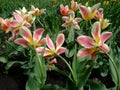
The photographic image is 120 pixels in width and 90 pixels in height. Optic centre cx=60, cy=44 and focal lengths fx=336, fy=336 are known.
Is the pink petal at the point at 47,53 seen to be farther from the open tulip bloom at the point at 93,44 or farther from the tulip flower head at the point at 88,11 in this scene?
the tulip flower head at the point at 88,11

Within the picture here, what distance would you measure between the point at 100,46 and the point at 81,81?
0.26 metres

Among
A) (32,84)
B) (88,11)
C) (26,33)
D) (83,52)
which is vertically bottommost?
(32,84)

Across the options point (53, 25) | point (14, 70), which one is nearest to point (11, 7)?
point (53, 25)

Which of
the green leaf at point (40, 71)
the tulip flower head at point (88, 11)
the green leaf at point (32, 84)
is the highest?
the tulip flower head at point (88, 11)

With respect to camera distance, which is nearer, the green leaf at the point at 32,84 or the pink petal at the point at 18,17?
the green leaf at the point at 32,84

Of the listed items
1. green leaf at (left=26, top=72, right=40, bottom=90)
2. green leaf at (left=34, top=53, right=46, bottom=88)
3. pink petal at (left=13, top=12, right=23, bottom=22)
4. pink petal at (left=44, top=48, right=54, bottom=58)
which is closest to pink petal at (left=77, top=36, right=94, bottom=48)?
pink petal at (left=44, top=48, right=54, bottom=58)

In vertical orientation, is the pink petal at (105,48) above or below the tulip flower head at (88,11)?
below

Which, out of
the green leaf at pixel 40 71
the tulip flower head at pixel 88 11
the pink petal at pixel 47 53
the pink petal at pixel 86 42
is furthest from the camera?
the tulip flower head at pixel 88 11

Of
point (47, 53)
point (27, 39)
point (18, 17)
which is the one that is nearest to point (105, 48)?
point (47, 53)

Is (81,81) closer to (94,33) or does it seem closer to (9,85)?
(94,33)

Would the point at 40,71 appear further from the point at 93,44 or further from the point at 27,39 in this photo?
the point at 93,44

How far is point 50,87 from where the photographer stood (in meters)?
1.85

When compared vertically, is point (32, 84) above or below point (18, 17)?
below

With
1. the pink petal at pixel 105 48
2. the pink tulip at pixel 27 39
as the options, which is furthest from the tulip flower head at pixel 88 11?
the pink petal at pixel 105 48
